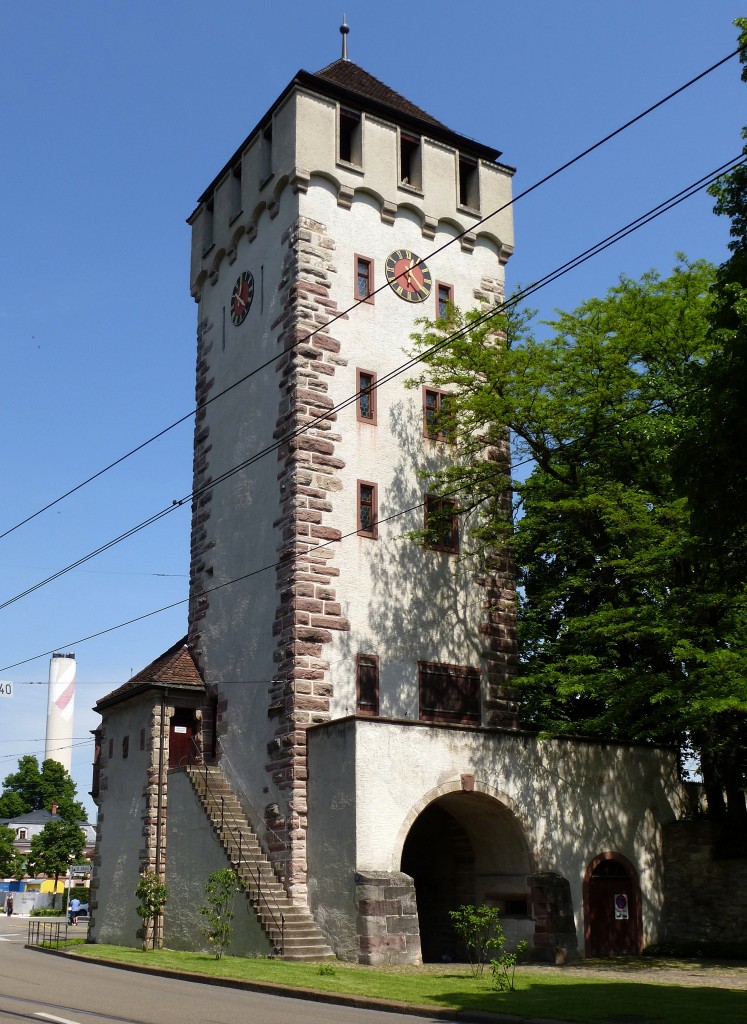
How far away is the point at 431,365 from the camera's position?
28000 millimetres

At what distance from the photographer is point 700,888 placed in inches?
1006

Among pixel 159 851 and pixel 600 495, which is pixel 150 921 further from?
pixel 600 495

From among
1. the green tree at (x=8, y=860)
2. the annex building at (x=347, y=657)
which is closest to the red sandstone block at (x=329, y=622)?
the annex building at (x=347, y=657)

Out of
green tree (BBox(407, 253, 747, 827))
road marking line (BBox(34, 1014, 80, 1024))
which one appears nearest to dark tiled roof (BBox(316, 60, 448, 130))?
green tree (BBox(407, 253, 747, 827))

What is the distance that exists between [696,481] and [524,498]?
47.1ft

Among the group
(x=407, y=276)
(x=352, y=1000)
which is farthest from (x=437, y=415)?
(x=352, y=1000)

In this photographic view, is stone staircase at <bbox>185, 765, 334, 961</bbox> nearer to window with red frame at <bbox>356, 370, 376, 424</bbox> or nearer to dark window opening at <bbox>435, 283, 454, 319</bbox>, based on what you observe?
window with red frame at <bbox>356, 370, 376, 424</bbox>

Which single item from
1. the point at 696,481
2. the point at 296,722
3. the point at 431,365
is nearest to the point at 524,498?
the point at 431,365

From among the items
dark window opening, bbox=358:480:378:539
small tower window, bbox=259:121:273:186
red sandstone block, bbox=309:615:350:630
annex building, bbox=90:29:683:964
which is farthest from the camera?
small tower window, bbox=259:121:273:186

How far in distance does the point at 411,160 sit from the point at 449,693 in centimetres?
1430

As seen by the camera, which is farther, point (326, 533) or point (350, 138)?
point (350, 138)

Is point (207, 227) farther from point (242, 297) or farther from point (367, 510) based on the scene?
point (367, 510)

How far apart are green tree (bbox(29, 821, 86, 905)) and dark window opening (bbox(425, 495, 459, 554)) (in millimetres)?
57336

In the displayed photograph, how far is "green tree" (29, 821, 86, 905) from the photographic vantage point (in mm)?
76500
